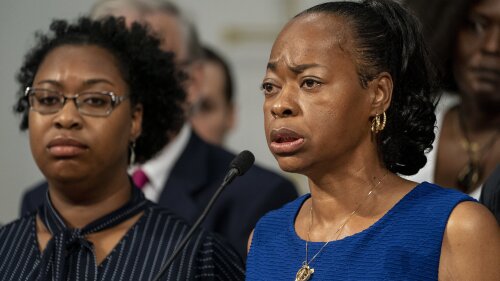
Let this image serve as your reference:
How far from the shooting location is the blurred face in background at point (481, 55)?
11.2 ft

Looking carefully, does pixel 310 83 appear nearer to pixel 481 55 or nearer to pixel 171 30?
pixel 481 55

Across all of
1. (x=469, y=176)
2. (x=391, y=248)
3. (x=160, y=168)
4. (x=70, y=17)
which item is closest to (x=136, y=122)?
(x=160, y=168)

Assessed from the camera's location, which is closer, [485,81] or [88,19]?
[88,19]

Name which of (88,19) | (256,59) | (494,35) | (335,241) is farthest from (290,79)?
(256,59)

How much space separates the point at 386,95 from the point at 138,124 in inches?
34.6

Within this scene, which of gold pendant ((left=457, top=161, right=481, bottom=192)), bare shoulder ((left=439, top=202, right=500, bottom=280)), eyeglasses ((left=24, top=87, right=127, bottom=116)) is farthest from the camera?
gold pendant ((left=457, top=161, right=481, bottom=192))

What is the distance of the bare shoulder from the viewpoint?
87.4 inches

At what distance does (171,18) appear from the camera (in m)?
4.02

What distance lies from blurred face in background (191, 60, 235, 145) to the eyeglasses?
83.1 inches

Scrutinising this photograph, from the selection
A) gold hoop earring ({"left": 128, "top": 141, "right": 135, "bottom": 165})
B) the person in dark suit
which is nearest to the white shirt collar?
the person in dark suit

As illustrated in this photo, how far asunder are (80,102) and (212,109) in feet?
7.38

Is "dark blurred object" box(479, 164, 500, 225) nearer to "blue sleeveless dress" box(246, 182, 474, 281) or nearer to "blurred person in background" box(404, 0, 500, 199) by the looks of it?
"blue sleeveless dress" box(246, 182, 474, 281)

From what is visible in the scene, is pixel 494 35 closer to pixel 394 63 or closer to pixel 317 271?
pixel 394 63

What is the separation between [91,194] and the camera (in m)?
2.90
